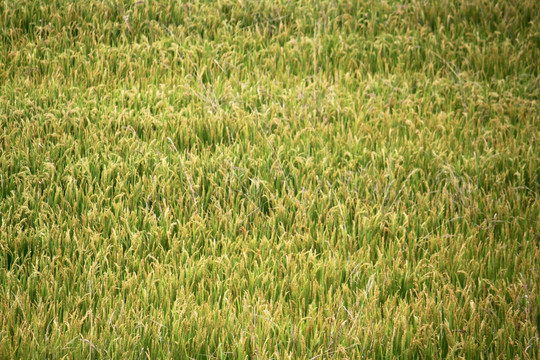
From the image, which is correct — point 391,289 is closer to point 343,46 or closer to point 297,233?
point 297,233

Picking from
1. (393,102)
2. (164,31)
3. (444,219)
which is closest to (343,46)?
(393,102)

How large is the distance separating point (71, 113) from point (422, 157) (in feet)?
8.58

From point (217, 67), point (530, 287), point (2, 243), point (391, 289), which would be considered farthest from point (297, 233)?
point (217, 67)

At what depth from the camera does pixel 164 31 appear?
5809 mm

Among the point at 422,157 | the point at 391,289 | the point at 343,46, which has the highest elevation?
the point at 343,46

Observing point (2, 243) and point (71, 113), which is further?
point (71, 113)

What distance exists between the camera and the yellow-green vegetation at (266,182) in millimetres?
2881

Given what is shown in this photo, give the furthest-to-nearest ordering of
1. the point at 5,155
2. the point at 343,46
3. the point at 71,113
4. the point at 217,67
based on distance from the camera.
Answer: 1. the point at 343,46
2. the point at 217,67
3. the point at 71,113
4. the point at 5,155

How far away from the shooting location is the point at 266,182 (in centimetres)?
386

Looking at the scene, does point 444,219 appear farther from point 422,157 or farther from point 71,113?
point 71,113

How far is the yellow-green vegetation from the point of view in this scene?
9.45 ft

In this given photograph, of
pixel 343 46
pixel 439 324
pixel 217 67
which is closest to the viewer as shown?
pixel 439 324

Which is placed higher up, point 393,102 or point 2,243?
point 393,102

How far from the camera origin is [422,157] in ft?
14.1
